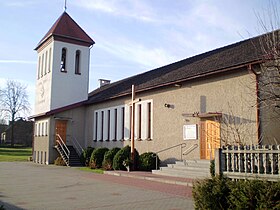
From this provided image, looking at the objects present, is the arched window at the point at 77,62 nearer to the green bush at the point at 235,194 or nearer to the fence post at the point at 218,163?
the fence post at the point at 218,163

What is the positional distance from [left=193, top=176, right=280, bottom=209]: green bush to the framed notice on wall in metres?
11.5

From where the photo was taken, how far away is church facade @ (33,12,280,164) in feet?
56.6

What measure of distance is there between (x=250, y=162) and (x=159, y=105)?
15.0m

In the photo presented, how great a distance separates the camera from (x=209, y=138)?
19094 millimetres

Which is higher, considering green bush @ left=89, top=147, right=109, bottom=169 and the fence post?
the fence post

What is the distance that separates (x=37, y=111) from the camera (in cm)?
3769

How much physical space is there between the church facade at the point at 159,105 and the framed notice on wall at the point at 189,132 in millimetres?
57

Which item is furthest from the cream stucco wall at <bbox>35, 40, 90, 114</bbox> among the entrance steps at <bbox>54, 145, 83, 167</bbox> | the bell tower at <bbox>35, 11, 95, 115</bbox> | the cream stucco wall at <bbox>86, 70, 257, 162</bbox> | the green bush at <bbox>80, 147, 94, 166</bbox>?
the cream stucco wall at <bbox>86, 70, 257, 162</bbox>

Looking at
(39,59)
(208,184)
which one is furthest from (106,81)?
(208,184)

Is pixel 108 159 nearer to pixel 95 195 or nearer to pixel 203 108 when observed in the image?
pixel 203 108

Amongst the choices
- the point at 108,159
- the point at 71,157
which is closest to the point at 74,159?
the point at 71,157

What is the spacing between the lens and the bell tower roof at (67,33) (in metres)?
34.5

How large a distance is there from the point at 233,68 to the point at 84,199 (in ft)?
33.1

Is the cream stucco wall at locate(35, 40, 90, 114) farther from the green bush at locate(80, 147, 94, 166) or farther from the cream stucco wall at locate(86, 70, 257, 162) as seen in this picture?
the cream stucco wall at locate(86, 70, 257, 162)
